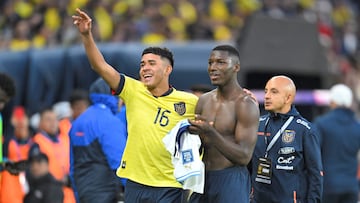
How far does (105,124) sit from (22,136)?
3.82 metres

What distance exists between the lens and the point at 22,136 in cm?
1286

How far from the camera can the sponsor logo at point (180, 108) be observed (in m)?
7.75

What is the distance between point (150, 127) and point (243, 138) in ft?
2.66

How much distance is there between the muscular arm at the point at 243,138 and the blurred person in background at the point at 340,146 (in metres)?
4.52

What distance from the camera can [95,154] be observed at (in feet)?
30.9

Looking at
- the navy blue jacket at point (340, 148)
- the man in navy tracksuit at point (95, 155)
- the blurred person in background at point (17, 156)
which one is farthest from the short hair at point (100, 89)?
the navy blue jacket at point (340, 148)

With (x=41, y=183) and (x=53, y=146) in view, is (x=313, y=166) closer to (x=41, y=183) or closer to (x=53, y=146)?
(x=41, y=183)

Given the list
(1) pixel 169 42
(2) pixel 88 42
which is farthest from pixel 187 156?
(1) pixel 169 42

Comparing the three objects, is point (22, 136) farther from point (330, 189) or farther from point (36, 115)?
point (330, 189)

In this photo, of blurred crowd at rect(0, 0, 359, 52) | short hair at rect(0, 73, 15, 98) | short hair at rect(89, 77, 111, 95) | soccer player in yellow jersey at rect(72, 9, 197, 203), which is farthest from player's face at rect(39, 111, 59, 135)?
soccer player in yellow jersey at rect(72, 9, 197, 203)

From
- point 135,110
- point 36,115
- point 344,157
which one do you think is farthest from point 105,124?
point 36,115

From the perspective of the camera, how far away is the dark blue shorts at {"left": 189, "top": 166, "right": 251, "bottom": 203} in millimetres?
7430

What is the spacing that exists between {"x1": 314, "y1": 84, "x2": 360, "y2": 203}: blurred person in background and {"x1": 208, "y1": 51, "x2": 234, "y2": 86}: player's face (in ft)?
15.0

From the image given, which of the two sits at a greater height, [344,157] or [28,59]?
[28,59]
